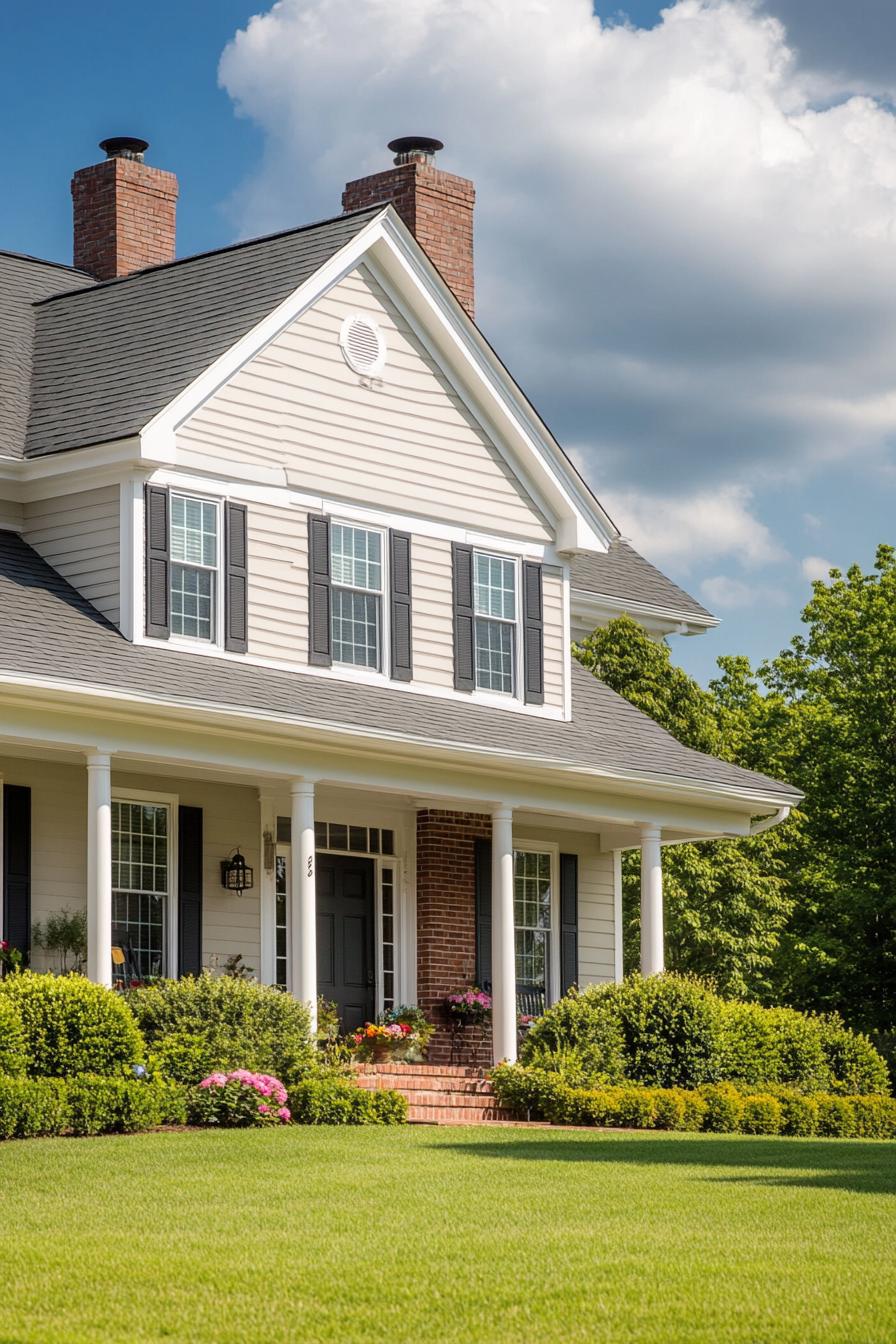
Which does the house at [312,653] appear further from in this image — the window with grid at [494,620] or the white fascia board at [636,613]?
the white fascia board at [636,613]

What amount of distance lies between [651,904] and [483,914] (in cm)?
192

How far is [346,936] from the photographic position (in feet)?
76.1

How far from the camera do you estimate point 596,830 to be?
2545cm

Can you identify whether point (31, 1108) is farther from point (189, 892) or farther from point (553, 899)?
point (553, 899)

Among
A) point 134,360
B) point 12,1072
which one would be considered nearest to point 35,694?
point 12,1072

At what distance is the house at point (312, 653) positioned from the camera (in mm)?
20062

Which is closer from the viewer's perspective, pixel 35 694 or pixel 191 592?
pixel 35 694

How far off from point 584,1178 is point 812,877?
2420 centimetres

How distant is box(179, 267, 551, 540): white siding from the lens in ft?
71.6

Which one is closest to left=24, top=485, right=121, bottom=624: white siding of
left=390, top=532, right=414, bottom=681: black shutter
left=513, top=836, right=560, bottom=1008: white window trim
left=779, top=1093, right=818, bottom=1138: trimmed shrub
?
left=390, top=532, right=414, bottom=681: black shutter

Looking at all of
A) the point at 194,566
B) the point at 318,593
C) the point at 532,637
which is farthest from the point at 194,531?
the point at 532,637

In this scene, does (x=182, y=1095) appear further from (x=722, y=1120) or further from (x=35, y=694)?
(x=722, y=1120)

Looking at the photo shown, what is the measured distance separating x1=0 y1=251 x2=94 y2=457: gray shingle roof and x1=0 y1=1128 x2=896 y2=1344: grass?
28.3 ft

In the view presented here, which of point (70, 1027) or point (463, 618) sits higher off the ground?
point (463, 618)
